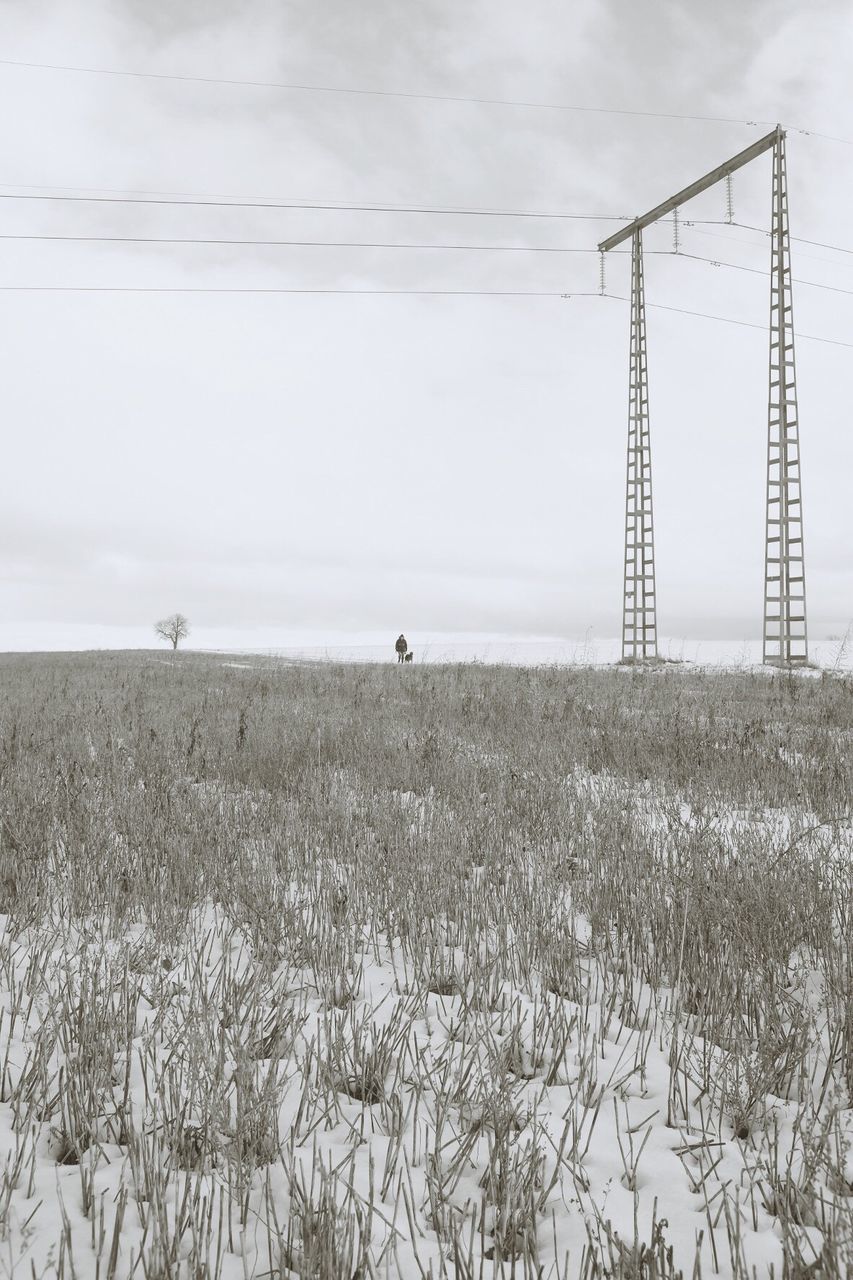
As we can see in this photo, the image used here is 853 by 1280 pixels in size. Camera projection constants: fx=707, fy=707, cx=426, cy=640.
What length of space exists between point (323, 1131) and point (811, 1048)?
164 centimetres

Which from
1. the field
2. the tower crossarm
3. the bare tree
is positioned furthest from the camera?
the bare tree

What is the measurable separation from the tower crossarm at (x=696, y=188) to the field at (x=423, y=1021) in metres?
22.4

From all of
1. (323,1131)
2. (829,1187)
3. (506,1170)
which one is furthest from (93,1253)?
(829,1187)

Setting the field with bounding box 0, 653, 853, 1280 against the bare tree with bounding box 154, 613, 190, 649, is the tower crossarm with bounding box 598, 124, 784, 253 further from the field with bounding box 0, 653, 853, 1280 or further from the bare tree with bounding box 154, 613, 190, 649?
the bare tree with bounding box 154, 613, 190, 649

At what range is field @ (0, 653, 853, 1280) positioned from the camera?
1678 mm

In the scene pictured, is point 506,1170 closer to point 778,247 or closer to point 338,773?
point 338,773

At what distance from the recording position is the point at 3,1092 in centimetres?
220

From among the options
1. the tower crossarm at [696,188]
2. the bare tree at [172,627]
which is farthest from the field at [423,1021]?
the bare tree at [172,627]

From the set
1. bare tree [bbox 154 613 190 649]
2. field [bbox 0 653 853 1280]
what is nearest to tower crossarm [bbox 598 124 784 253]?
field [bbox 0 653 853 1280]

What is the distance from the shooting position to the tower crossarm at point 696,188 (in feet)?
69.4

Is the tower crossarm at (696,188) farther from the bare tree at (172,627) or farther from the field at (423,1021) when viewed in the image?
the bare tree at (172,627)

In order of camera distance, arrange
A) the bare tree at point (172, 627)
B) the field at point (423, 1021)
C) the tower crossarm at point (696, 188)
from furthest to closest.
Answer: the bare tree at point (172, 627)
the tower crossarm at point (696, 188)
the field at point (423, 1021)

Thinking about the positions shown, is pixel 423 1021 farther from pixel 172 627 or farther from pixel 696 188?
pixel 172 627

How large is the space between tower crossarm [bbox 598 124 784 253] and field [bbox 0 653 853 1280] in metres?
22.4
